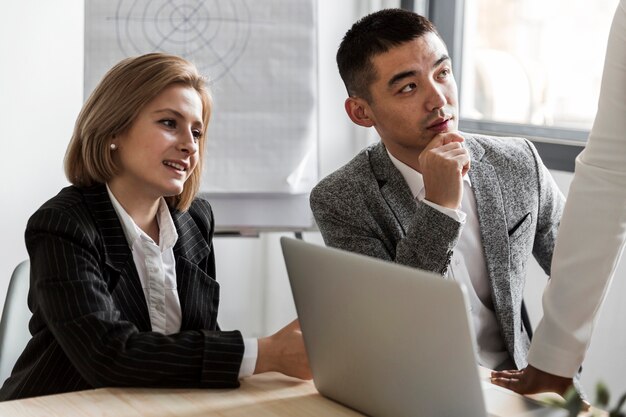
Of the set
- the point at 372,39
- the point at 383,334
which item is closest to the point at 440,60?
the point at 372,39

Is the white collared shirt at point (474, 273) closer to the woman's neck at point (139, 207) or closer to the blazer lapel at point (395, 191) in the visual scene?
the blazer lapel at point (395, 191)

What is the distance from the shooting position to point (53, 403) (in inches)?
50.0

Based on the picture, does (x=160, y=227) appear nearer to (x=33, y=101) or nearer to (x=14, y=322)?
(x=14, y=322)

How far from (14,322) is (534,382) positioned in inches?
40.8

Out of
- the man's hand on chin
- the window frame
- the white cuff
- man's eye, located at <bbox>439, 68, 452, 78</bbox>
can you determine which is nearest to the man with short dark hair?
man's eye, located at <bbox>439, 68, 452, 78</bbox>

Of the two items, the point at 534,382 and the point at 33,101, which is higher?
the point at 33,101

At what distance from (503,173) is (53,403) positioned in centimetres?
101

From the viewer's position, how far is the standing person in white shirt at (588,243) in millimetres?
1296

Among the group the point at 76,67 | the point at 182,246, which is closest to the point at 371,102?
the point at 182,246

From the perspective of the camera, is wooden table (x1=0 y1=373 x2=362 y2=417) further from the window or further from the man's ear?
the window

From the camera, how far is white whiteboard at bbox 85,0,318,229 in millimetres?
2609

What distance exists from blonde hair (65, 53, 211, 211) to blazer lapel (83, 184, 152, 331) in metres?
0.09

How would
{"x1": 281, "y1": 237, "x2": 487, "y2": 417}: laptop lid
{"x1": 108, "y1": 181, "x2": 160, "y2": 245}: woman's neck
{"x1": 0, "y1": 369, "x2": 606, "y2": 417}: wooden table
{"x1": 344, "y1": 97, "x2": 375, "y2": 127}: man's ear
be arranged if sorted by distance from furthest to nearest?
{"x1": 344, "y1": 97, "x2": 375, "y2": 127}: man's ear, {"x1": 108, "y1": 181, "x2": 160, "y2": 245}: woman's neck, {"x1": 0, "y1": 369, "x2": 606, "y2": 417}: wooden table, {"x1": 281, "y1": 237, "x2": 487, "y2": 417}: laptop lid

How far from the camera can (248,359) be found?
4.58 ft
